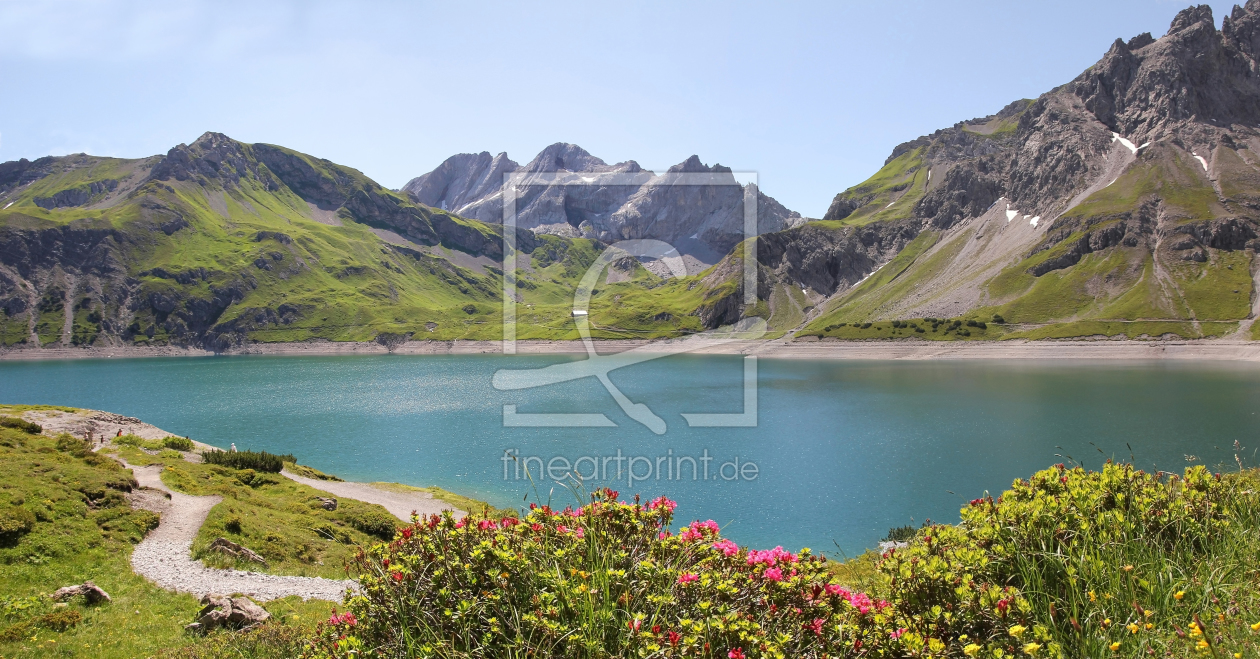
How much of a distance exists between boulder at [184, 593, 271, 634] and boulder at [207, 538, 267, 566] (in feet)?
22.8

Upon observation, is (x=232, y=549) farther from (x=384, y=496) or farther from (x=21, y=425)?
(x=21, y=425)

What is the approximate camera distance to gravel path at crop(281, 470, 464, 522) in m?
34.3

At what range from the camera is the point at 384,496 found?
1463 inches

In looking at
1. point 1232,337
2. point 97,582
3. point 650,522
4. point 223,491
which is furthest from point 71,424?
point 1232,337

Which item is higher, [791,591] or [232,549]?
[791,591]

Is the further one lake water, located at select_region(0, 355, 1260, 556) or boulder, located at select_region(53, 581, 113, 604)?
lake water, located at select_region(0, 355, 1260, 556)

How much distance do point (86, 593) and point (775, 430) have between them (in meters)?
58.6

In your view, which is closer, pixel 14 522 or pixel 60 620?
pixel 60 620

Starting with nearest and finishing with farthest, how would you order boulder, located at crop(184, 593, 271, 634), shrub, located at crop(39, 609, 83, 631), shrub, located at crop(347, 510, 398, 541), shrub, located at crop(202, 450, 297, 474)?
shrub, located at crop(39, 609, 83, 631)
boulder, located at crop(184, 593, 271, 634)
shrub, located at crop(347, 510, 398, 541)
shrub, located at crop(202, 450, 297, 474)

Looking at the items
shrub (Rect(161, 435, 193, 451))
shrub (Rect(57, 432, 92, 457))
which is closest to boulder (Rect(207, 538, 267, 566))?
shrub (Rect(57, 432, 92, 457))

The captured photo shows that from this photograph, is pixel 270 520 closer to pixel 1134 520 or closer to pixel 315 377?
pixel 1134 520

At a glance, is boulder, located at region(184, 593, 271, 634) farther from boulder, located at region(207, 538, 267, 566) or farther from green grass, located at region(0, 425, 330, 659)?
boulder, located at region(207, 538, 267, 566)

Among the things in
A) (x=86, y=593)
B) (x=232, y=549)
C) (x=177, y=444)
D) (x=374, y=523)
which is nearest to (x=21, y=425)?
(x=177, y=444)

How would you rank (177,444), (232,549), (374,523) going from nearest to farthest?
(232,549) < (374,523) < (177,444)
